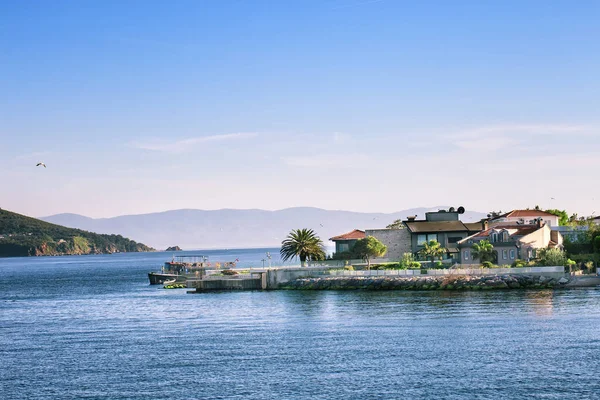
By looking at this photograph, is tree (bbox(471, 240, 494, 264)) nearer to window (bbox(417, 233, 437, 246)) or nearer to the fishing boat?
window (bbox(417, 233, 437, 246))

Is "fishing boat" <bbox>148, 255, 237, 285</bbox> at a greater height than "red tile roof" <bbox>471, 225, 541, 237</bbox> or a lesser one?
lesser

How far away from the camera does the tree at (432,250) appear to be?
120m

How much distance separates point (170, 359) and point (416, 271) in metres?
55.4

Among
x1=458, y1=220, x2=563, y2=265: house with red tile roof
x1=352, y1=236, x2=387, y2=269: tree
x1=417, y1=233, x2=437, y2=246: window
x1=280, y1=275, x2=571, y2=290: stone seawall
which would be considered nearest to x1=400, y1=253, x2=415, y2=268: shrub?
x1=417, y1=233, x2=437, y2=246: window

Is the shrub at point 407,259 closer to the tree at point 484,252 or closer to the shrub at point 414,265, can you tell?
the shrub at point 414,265

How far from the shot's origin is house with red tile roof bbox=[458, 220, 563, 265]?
109750 mm

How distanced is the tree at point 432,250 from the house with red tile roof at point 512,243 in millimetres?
5171

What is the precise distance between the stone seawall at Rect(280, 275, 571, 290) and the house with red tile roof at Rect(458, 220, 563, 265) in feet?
47.7

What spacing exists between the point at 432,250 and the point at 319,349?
68.8 m

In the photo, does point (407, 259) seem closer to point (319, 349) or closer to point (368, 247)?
point (368, 247)

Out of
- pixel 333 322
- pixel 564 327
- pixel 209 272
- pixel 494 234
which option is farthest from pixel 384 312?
pixel 209 272

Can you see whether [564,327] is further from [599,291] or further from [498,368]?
[599,291]

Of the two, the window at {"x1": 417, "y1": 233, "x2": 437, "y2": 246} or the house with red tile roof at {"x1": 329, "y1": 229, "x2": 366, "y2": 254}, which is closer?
the window at {"x1": 417, "y1": 233, "x2": 437, "y2": 246}

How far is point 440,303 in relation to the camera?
8000 centimetres
